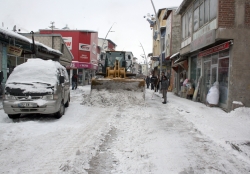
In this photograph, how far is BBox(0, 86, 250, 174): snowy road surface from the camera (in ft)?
14.8

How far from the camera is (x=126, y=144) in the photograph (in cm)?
589

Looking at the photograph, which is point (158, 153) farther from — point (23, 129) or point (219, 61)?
point (219, 61)

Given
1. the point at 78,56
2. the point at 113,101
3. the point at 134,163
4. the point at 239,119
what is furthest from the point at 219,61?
the point at 78,56

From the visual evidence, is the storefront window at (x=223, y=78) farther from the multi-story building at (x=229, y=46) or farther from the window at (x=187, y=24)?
the window at (x=187, y=24)

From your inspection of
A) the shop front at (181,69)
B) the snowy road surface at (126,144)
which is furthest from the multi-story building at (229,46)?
the shop front at (181,69)

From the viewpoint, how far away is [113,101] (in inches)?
481

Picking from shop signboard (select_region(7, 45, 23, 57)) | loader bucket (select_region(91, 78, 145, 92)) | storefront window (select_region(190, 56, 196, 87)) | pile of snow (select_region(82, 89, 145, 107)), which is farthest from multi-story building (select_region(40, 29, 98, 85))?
pile of snow (select_region(82, 89, 145, 107))

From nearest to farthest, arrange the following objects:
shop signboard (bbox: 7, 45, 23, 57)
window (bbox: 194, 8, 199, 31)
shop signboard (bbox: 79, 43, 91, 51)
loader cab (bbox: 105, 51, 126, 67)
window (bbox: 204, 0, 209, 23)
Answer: window (bbox: 204, 0, 209, 23)
shop signboard (bbox: 7, 45, 23, 57)
window (bbox: 194, 8, 199, 31)
loader cab (bbox: 105, 51, 126, 67)
shop signboard (bbox: 79, 43, 91, 51)

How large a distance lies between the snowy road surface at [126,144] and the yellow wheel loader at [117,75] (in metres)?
3.36

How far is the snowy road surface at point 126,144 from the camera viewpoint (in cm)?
450

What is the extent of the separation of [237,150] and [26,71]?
7.42m

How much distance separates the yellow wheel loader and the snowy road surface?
3.36 m

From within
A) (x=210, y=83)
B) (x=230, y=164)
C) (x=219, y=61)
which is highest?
(x=219, y=61)

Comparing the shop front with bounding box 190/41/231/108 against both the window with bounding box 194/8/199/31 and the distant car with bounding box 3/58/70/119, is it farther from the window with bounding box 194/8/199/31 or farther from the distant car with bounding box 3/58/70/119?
the distant car with bounding box 3/58/70/119
